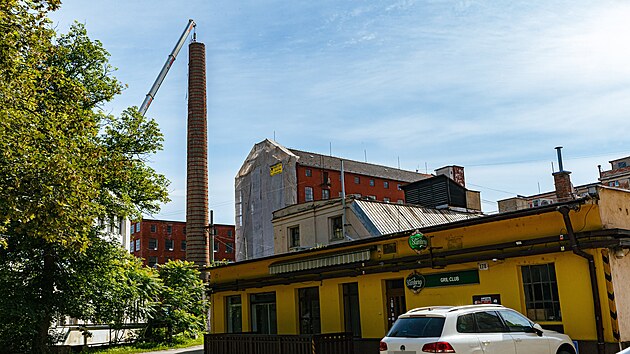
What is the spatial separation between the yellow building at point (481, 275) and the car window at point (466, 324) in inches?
147

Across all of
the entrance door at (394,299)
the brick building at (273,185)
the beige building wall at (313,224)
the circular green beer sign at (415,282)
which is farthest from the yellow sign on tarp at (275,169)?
the circular green beer sign at (415,282)

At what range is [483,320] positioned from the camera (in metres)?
11.4

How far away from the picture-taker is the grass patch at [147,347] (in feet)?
100

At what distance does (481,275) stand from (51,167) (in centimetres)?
1182

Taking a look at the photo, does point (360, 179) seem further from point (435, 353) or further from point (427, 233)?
point (435, 353)

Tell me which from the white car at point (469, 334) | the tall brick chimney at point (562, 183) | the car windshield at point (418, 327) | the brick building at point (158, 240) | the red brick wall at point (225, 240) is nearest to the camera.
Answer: the white car at point (469, 334)

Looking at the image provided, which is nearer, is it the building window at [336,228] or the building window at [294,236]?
the building window at [336,228]

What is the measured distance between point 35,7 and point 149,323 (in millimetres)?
23136

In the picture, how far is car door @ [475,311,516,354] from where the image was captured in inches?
432

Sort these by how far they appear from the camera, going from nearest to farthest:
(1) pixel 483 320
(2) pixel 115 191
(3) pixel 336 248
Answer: (1) pixel 483 320 < (3) pixel 336 248 < (2) pixel 115 191

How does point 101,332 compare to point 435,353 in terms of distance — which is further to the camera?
point 101,332

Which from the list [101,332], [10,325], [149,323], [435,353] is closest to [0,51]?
[435,353]

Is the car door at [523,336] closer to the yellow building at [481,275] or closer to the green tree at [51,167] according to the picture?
the yellow building at [481,275]

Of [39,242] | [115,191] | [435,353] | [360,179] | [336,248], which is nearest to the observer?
[435,353]
